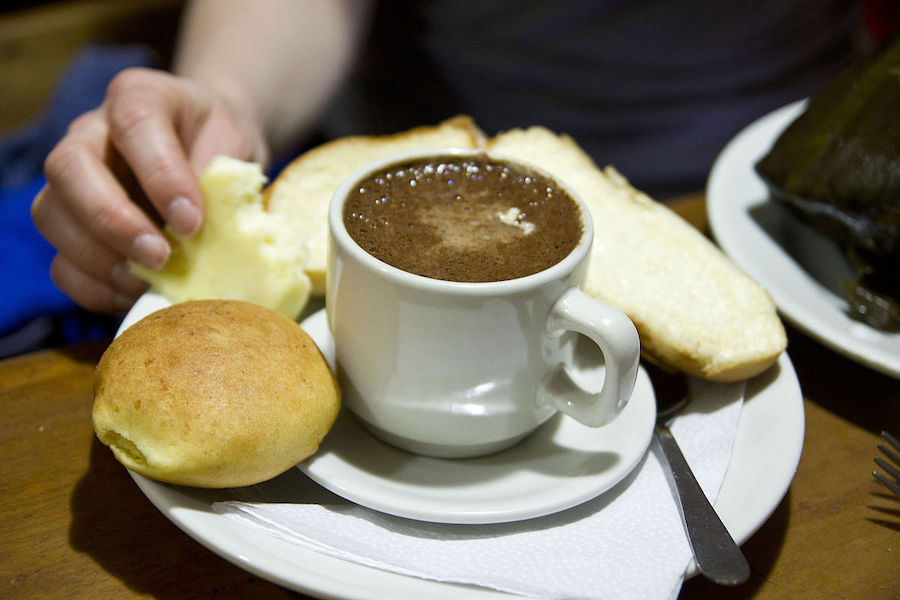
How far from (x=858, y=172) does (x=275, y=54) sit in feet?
4.03

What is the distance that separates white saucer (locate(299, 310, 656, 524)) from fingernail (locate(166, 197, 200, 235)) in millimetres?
279

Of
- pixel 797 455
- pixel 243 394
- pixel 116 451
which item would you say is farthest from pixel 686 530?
pixel 116 451

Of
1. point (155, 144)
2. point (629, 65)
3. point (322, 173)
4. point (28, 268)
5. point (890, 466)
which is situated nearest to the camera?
point (890, 466)

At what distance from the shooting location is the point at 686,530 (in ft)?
2.58

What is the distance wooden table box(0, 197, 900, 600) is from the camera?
78 centimetres

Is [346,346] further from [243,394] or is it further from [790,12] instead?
[790,12]

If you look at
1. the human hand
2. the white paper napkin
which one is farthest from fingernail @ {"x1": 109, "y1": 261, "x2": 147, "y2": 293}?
the white paper napkin

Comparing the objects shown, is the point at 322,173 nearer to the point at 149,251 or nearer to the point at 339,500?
the point at 149,251

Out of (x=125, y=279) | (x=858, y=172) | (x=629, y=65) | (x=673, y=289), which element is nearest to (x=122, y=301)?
(x=125, y=279)

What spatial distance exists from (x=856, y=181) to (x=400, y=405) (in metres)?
0.95

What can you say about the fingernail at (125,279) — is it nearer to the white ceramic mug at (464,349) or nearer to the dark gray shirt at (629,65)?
the white ceramic mug at (464,349)

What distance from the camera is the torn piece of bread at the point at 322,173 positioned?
1.22 meters

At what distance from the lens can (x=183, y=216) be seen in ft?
3.40

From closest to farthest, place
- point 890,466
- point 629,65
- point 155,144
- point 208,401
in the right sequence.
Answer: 1. point 208,401
2. point 890,466
3. point 155,144
4. point 629,65
